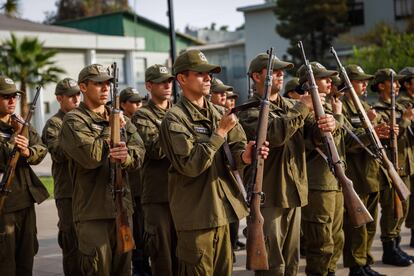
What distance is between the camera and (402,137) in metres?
7.59

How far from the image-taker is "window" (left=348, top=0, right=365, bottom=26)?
109ft

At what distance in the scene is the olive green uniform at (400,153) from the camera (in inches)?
287

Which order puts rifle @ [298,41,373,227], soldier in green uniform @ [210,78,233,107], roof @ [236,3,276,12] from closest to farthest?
rifle @ [298,41,373,227], soldier in green uniform @ [210,78,233,107], roof @ [236,3,276,12]

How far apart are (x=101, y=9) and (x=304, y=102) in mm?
52164

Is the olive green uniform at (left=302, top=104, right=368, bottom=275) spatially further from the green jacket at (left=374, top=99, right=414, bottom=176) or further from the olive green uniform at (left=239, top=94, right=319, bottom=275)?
the green jacket at (left=374, top=99, right=414, bottom=176)

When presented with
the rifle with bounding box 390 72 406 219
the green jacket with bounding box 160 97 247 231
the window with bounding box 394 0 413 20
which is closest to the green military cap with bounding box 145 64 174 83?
the green jacket with bounding box 160 97 247 231

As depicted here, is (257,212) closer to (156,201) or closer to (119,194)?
(119,194)

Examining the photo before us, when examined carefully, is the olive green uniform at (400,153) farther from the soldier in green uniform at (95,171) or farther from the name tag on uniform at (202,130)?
the soldier in green uniform at (95,171)

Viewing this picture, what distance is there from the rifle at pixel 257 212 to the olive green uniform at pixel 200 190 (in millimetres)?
161

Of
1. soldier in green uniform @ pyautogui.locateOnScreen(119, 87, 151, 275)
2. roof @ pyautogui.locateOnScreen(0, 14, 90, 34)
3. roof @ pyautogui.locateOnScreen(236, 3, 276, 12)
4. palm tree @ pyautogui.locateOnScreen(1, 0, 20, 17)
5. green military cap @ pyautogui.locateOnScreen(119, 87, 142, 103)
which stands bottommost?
soldier in green uniform @ pyautogui.locateOnScreen(119, 87, 151, 275)

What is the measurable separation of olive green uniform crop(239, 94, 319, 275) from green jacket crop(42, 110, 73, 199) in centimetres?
211

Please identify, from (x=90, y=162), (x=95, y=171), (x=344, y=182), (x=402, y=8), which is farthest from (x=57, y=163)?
(x=402, y=8)

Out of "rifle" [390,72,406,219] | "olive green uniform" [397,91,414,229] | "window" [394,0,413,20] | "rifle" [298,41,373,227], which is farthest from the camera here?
"window" [394,0,413,20]

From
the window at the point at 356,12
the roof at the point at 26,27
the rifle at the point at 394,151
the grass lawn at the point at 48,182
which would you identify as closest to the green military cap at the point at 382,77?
the rifle at the point at 394,151
